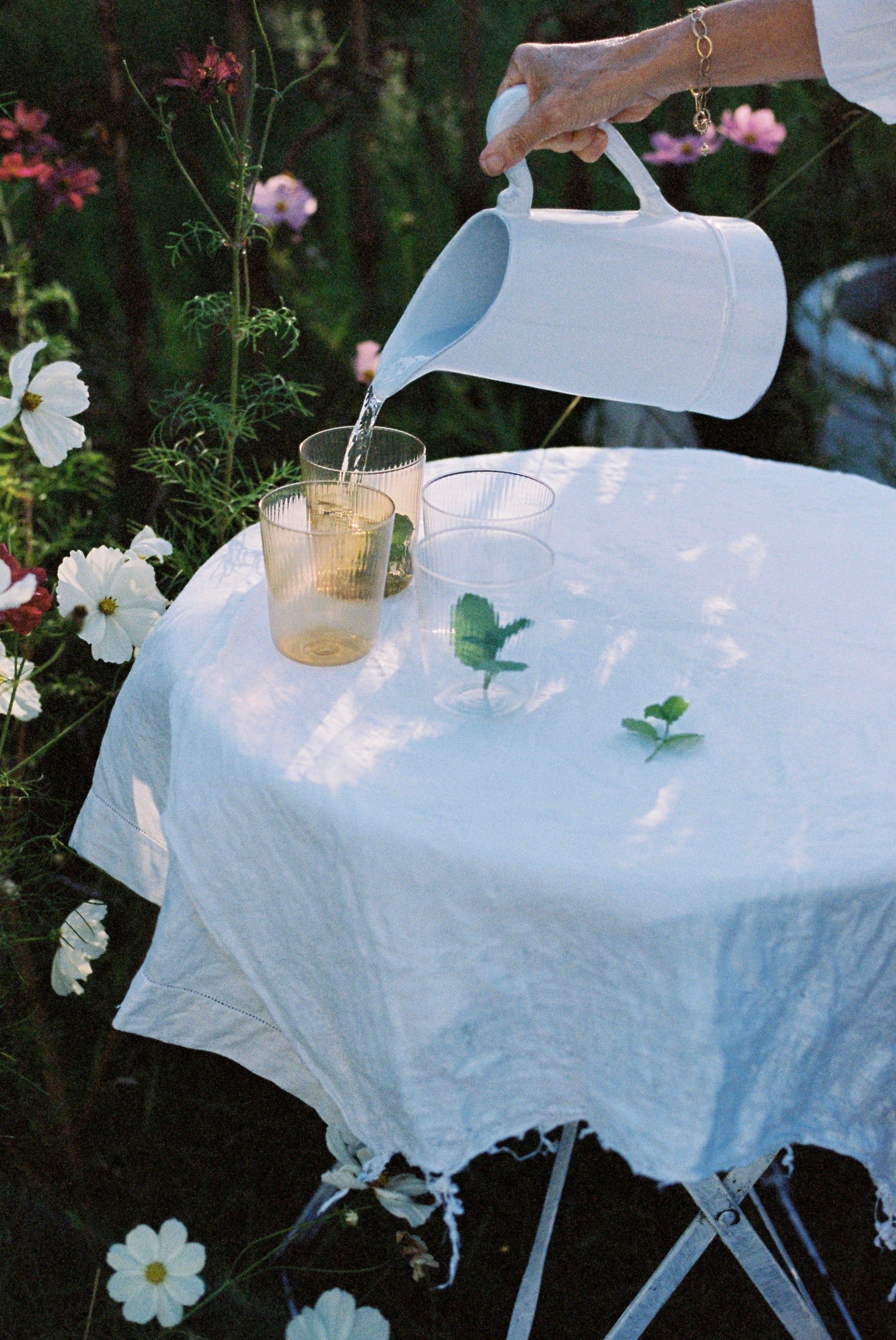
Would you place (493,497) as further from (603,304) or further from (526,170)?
(526,170)

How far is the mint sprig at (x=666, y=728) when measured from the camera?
1.09 m

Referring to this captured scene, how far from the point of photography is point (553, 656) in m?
1.24

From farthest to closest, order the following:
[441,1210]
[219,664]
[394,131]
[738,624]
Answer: [394,131]
[441,1210]
[738,624]
[219,664]

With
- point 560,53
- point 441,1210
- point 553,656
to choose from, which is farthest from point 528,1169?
point 560,53

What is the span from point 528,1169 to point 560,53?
1445 mm

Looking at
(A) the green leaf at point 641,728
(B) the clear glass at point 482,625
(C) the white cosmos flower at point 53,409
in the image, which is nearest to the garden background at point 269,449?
(C) the white cosmos flower at point 53,409

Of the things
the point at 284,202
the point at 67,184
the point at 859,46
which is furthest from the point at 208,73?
the point at 67,184

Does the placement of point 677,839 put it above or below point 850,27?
below

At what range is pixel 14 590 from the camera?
1.03 meters

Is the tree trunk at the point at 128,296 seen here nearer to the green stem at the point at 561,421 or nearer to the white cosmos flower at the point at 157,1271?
the green stem at the point at 561,421

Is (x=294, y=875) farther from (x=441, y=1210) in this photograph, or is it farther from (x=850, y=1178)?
(x=850, y=1178)

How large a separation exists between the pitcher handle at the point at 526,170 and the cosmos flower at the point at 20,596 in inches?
22.9

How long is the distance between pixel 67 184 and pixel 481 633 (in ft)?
5.23

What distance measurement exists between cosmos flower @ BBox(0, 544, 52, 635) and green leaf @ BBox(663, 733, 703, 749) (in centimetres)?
53
